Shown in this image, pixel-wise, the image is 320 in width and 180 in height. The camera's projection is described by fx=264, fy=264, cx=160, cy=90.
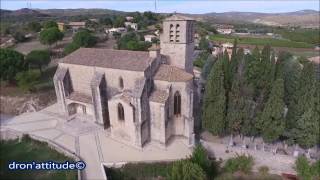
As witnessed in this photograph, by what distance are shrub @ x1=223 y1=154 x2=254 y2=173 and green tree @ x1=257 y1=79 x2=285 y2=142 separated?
139 inches

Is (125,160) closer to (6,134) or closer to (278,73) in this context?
(6,134)

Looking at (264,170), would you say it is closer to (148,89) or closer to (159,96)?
(159,96)

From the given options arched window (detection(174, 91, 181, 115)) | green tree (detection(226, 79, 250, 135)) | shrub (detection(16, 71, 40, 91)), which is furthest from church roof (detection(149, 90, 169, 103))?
shrub (detection(16, 71, 40, 91))

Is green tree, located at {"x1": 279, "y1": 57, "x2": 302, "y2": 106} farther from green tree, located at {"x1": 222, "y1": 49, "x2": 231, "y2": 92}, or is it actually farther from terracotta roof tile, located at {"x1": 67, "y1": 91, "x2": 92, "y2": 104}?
terracotta roof tile, located at {"x1": 67, "y1": 91, "x2": 92, "y2": 104}

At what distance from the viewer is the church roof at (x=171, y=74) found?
25.7 m

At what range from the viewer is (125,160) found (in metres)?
24.1

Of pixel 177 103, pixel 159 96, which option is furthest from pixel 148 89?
pixel 177 103

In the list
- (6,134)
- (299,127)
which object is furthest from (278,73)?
(6,134)

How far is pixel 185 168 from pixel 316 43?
294 feet

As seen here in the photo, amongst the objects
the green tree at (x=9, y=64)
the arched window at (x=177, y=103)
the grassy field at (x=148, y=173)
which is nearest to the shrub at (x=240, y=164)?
the grassy field at (x=148, y=173)

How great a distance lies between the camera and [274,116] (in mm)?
24625

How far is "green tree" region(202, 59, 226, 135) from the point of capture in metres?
26.6

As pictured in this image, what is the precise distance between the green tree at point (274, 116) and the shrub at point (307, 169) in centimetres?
367

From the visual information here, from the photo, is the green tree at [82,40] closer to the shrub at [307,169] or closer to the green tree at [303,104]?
the green tree at [303,104]
